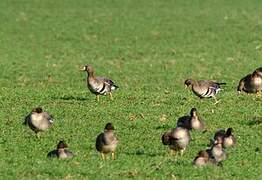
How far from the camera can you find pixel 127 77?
84.1 ft

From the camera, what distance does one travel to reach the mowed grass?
1343 centimetres

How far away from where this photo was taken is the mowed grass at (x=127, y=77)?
13430mm

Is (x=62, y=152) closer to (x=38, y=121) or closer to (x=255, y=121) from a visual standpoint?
(x=38, y=121)

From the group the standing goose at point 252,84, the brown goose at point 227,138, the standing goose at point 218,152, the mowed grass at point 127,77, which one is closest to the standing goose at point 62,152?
the mowed grass at point 127,77

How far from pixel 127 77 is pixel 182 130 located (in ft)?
38.0

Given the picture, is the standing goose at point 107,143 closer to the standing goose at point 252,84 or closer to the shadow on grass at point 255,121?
the shadow on grass at point 255,121

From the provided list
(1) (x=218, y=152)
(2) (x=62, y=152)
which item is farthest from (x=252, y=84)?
(2) (x=62, y=152)

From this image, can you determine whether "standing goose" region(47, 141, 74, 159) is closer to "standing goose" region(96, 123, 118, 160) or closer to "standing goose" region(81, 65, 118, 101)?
"standing goose" region(96, 123, 118, 160)

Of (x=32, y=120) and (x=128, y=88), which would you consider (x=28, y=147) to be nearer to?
(x=32, y=120)

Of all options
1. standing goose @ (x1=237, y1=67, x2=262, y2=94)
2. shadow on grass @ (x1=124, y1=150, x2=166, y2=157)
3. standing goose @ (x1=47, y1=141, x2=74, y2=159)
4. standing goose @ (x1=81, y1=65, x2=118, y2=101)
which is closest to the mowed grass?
shadow on grass @ (x1=124, y1=150, x2=166, y2=157)

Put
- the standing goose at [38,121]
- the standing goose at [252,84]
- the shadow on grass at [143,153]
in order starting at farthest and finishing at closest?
the standing goose at [252,84], the standing goose at [38,121], the shadow on grass at [143,153]

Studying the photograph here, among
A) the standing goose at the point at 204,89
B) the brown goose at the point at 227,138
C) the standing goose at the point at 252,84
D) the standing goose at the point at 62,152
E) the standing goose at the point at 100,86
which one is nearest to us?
the standing goose at the point at 62,152

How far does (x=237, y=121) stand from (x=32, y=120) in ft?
13.1

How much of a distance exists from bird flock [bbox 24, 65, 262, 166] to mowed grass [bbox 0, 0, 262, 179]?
0.17m
